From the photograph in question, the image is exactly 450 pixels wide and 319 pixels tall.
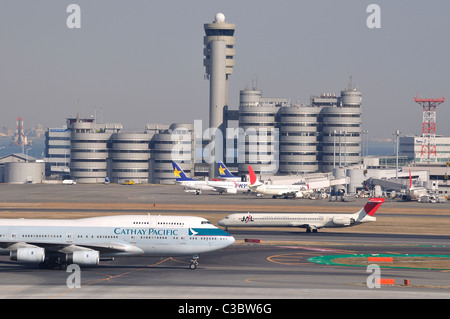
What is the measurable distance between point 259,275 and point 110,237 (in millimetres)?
15273

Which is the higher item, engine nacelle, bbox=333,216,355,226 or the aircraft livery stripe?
the aircraft livery stripe

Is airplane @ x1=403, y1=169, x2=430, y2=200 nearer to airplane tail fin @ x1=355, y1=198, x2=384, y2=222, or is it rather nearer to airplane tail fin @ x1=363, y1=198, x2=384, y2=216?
airplane tail fin @ x1=355, y1=198, x2=384, y2=222

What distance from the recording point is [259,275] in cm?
6694

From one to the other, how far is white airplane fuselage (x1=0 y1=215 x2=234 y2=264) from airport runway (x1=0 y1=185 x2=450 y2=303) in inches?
A: 85.1

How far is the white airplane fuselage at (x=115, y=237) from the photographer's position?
68250mm

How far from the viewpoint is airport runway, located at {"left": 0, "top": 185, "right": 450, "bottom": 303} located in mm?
56750

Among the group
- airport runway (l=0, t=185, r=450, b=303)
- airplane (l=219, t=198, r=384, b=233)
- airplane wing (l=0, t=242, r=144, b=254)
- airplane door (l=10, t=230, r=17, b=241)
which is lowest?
airport runway (l=0, t=185, r=450, b=303)

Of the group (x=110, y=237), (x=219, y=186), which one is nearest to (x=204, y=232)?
(x=110, y=237)

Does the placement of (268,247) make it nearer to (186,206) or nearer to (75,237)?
(75,237)

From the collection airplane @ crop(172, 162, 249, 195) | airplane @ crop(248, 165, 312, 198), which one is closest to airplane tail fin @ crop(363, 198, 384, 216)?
airplane @ crop(248, 165, 312, 198)

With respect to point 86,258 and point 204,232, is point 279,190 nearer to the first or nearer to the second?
point 204,232

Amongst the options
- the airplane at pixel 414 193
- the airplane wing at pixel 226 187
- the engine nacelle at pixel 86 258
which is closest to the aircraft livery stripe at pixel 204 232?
the engine nacelle at pixel 86 258

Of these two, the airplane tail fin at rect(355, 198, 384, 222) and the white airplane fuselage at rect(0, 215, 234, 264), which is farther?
the airplane tail fin at rect(355, 198, 384, 222)
